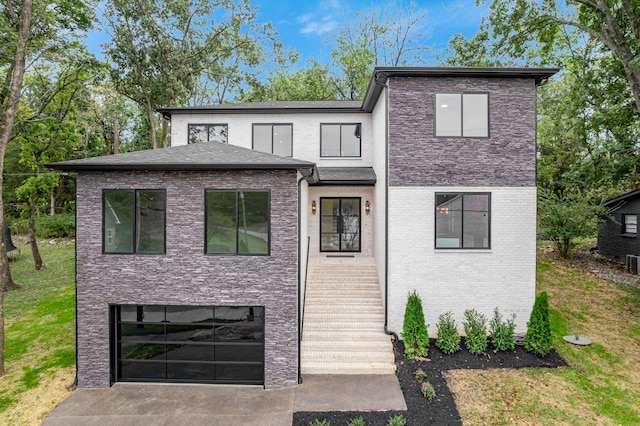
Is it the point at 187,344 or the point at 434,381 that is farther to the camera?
the point at 187,344

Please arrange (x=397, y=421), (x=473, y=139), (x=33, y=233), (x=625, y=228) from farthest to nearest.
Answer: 1. (x=33, y=233)
2. (x=625, y=228)
3. (x=473, y=139)
4. (x=397, y=421)

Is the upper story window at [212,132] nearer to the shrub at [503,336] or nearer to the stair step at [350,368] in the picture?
the stair step at [350,368]

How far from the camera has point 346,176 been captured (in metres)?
12.0

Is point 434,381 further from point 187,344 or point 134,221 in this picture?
point 134,221

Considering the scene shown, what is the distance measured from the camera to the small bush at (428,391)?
6.98m

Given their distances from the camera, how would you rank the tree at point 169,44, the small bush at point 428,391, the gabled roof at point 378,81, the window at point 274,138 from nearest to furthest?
the small bush at point 428,391 → the gabled roof at point 378,81 → the window at point 274,138 → the tree at point 169,44

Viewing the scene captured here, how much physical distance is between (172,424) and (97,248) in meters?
4.46

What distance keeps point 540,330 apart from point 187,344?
9264mm

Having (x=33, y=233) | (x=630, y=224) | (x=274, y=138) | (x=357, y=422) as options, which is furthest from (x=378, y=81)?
(x=33, y=233)

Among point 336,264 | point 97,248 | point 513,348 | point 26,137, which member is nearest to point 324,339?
point 336,264

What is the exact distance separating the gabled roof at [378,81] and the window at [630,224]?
11695 mm

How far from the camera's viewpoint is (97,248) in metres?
7.93

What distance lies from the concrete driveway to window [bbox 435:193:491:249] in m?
4.16

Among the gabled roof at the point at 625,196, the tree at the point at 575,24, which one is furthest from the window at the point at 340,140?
the gabled roof at the point at 625,196
